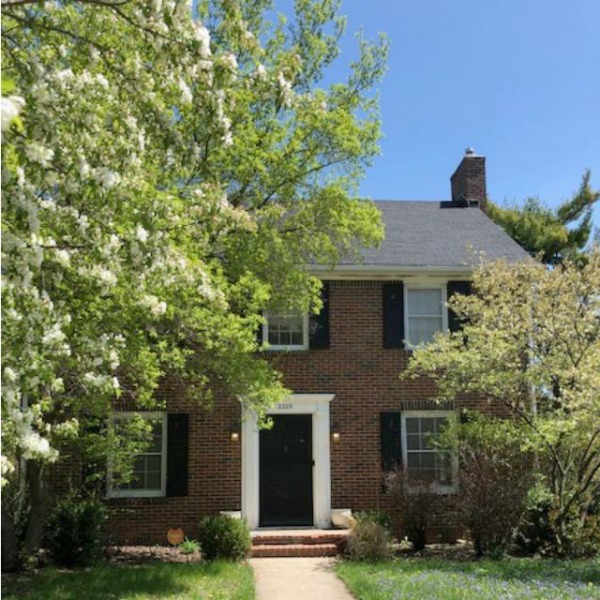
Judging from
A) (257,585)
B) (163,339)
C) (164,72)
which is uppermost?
(164,72)

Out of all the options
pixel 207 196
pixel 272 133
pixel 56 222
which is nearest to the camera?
pixel 56 222

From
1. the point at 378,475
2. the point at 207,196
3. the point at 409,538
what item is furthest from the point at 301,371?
the point at 207,196

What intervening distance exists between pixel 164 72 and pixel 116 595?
6054mm

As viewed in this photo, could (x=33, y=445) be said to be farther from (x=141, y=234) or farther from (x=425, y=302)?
(x=425, y=302)

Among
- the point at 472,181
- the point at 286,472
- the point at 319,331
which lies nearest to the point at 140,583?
the point at 286,472

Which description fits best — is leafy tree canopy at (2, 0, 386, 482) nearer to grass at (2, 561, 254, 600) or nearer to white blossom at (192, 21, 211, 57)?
white blossom at (192, 21, 211, 57)

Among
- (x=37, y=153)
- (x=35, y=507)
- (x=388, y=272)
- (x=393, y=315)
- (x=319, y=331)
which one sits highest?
(x=388, y=272)

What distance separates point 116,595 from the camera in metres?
8.68

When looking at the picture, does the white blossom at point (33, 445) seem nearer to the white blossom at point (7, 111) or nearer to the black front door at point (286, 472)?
the white blossom at point (7, 111)

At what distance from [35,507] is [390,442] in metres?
6.14

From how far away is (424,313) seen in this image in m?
14.4

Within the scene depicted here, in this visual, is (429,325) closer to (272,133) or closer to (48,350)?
(272,133)

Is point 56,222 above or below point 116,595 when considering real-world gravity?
above

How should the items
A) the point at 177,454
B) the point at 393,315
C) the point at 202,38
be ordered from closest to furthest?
the point at 202,38
the point at 177,454
the point at 393,315
